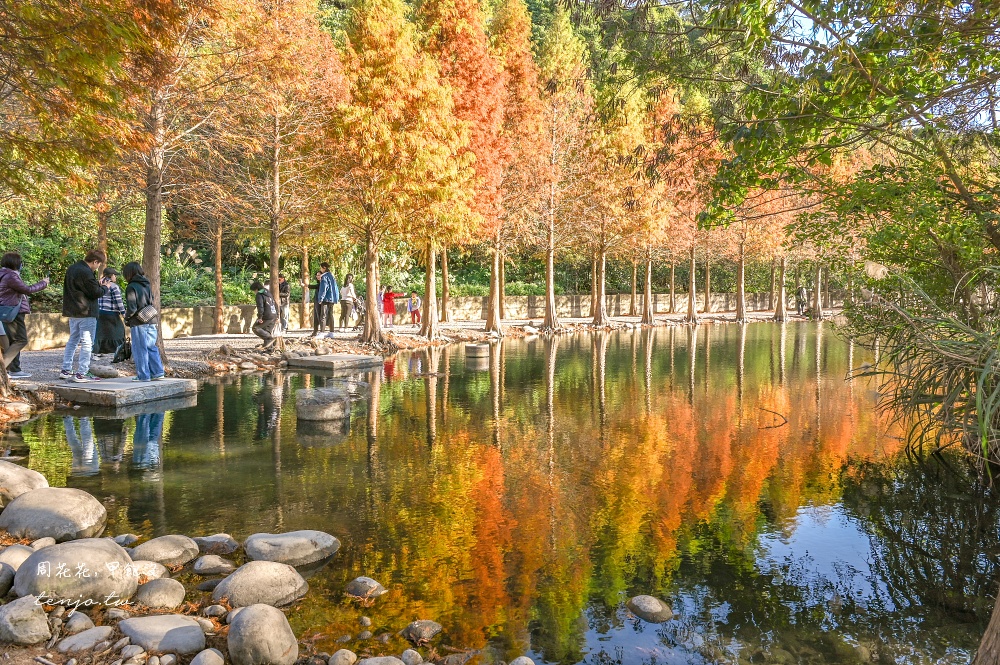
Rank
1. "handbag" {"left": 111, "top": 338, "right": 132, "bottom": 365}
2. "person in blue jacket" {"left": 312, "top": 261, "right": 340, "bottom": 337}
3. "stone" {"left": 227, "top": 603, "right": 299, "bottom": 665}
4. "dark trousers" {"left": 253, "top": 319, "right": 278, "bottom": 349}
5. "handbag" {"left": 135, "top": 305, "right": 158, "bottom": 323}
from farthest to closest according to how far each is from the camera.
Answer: "person in blue jacket" {"left": 312, "top": 261, "right": 340, "bottom": 337} → "dark trousers" {"left": 253, "top": 319, "right": 278, "bottom": 349} → "handbag" {"left": 111, "top": 338, "right": 132, "bottom": 365} → "handbag" {"left": 135, "top": 305, "right": 158, "bottom": 323} → "stone" {"left": 227, "top": 603, "right": 299, "bottom": 665}

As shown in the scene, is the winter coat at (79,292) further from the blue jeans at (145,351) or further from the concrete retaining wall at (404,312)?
the concrete retaining wall at (404,312)

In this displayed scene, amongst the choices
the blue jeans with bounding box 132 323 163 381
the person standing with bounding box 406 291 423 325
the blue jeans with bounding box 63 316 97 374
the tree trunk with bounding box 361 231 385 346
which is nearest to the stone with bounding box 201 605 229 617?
the blue jeans with bounding box 63 316 97 374

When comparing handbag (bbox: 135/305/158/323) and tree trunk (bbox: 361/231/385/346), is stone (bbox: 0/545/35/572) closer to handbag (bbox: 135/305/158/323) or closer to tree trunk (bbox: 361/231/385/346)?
handbag (bbox: 135/305/158/323)

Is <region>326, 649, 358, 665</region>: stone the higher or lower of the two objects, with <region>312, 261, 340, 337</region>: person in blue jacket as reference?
lower

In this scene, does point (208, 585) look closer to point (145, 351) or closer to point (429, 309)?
point (145, 351)

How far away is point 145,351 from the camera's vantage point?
1406 cm

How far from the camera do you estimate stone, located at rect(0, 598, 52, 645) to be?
4566 millimetres

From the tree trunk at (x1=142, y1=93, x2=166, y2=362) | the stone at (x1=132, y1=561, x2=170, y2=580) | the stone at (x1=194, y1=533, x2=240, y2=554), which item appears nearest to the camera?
the stone at (x1=132, y1=561, x2=170, y2=580)

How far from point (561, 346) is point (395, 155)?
9.17 metres

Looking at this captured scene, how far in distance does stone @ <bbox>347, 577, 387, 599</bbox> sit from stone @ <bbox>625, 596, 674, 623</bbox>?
6.22ft

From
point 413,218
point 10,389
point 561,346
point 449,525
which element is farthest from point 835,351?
point 10,389

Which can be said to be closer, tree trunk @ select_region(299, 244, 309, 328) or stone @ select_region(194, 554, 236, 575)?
stone @ select_region(194, 554, 236, 575)

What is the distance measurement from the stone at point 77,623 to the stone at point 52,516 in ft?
5.91

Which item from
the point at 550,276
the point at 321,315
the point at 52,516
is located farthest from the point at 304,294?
the point at 52,516
